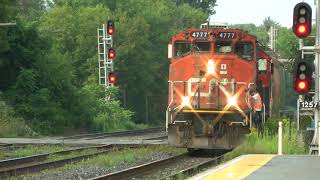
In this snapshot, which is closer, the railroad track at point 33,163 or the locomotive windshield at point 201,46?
the railroad track at point 33,163

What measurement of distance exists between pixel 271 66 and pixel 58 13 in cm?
3913

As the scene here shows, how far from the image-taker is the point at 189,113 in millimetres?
20641

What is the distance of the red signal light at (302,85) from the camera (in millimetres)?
15906

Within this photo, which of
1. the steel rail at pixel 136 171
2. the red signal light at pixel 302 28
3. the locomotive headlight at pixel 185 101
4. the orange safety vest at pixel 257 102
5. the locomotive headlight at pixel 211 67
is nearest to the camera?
the steel rail at pixel 136 171

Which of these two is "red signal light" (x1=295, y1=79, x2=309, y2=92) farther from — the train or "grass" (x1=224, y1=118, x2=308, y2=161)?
the train

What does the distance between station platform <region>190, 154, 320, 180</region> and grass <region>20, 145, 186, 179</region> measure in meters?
5.50

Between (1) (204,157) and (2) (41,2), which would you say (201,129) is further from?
(2) (41,2)

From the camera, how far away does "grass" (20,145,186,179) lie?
17828mm

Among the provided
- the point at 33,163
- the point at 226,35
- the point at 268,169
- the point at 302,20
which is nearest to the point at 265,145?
the point at 226,35

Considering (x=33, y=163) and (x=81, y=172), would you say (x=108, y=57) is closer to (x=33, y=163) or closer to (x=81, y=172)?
(x=33, y=163)

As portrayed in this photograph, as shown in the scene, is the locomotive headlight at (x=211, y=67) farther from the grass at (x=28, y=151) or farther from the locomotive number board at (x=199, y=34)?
the grass at (x=28, y=151)

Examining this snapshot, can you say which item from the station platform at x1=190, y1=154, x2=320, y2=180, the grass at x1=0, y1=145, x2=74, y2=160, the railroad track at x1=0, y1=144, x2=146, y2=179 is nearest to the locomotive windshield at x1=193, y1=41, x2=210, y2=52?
the railroad track at x1=0, y1=144, x2=146, y2=179

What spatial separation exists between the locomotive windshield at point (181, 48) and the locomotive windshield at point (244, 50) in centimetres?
165

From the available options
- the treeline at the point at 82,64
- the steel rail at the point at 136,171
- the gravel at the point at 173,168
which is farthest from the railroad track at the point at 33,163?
the treeline at the point at 82,64
